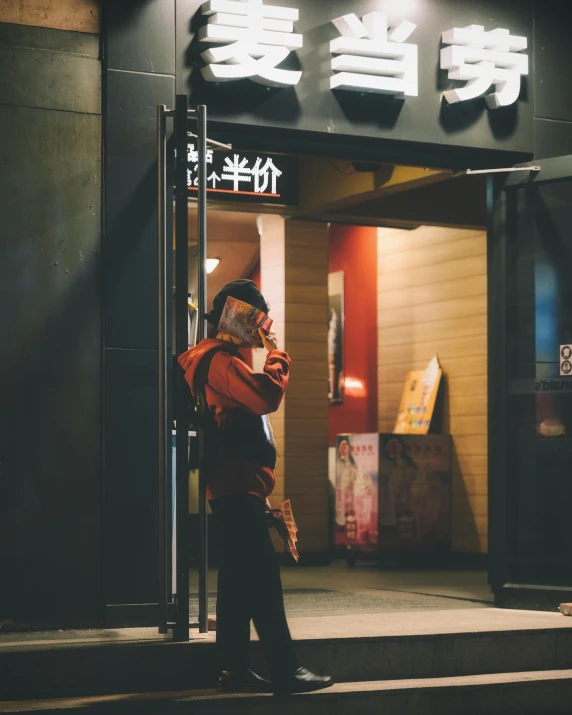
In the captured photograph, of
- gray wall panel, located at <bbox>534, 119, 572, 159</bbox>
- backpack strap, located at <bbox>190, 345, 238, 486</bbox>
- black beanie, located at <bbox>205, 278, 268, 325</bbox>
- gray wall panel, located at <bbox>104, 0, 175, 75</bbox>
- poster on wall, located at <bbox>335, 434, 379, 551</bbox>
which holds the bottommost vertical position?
poster on wall, located at <bbox>335, 434, 379, 551</bbox>

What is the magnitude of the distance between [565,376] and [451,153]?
1468 mm

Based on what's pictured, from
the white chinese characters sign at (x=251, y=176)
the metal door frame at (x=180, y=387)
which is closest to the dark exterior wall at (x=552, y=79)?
the white chinese characters sign at (x=251, y=176)

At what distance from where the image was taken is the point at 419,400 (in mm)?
10523

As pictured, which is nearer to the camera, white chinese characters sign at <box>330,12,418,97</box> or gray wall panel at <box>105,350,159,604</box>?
gray wall panel at <box>105,350,159,604</box>

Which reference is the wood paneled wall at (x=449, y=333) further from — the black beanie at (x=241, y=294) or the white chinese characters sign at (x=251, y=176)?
the black beanie at (x=241, y=294)

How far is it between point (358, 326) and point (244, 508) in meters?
6.41

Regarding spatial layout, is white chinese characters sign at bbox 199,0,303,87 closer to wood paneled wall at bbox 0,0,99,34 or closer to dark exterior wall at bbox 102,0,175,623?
dark exterior wall at bbox 102,0,175,623

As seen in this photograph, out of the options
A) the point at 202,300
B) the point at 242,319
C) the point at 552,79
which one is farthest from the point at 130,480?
the point at 552,79

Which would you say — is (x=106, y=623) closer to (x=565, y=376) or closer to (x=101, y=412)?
(x=101, y=412)

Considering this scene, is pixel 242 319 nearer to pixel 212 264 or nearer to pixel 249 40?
pixel 249 40

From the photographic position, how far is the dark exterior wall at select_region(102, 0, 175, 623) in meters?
6.18

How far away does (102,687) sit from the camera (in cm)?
533

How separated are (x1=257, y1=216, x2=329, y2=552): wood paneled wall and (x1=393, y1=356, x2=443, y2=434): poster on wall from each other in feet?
2.53

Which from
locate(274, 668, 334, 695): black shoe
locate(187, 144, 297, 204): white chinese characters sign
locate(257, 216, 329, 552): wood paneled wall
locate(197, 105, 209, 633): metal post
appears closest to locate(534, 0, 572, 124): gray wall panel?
locate(187, 144, 297, 204): white chinese characters sign
